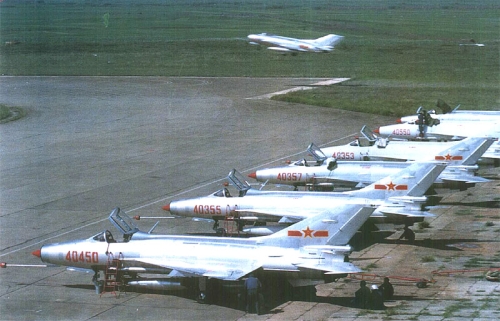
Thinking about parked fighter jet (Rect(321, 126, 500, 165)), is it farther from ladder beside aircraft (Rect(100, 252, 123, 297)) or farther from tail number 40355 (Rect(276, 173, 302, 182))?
ladder beside aircraft (Rect(100, 252, 123, 297))

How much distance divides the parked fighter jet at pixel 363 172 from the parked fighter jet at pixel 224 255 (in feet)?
48.2

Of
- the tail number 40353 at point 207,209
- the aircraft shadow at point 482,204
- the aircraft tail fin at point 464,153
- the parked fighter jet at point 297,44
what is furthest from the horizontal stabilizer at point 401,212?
the parked fighter jet at point 297,44

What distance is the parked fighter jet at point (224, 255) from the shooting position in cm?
3388

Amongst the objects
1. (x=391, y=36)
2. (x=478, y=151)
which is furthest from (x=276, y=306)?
(x=391, y=36)

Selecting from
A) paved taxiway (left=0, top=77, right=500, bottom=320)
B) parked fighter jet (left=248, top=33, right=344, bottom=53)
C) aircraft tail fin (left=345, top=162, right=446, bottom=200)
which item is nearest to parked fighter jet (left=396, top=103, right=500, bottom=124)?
paved taxiway (left=0, top=77, right=500, bottom=320)

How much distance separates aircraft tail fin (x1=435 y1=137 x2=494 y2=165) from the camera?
1996 inches

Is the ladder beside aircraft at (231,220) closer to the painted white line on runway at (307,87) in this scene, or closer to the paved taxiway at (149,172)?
the paved taxiway at (149,172)

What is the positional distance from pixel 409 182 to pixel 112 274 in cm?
1383

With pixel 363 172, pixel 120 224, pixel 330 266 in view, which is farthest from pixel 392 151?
pixel 330 266

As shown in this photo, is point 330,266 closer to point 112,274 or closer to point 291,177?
point 112,274

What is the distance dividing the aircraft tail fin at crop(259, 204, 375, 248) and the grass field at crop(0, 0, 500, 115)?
50952mm

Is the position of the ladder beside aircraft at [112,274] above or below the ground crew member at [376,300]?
above

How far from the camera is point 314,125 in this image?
79688 mm

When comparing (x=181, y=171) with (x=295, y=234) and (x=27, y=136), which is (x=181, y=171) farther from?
(x=295, y=234)
